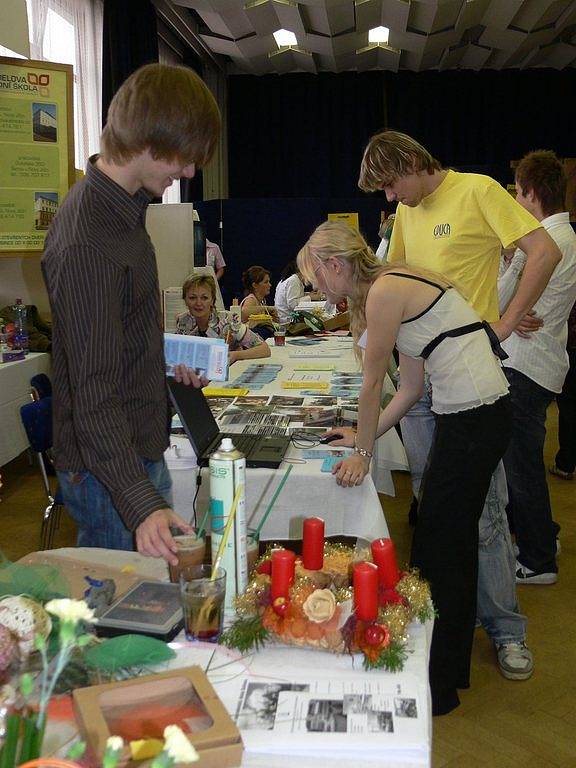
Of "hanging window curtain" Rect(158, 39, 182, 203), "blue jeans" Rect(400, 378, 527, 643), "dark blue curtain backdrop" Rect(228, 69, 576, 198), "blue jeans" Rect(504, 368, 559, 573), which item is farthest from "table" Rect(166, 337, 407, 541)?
"dark blue curtain backdrop" Rect(228, 69, 576, 198)

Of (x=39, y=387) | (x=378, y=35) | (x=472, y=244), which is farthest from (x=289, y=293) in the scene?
(x=472, y=244)

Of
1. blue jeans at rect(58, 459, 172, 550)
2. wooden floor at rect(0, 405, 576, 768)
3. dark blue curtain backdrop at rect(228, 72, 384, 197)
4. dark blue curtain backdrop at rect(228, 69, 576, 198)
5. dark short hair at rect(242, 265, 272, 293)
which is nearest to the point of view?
blue jeans at rect(58, 459, 172, 550)

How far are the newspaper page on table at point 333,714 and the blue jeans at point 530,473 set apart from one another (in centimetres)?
190

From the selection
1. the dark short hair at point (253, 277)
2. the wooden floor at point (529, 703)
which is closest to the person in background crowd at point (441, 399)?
the wooden floor at point (529, 703)

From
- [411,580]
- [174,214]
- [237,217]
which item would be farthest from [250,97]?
[411,580]

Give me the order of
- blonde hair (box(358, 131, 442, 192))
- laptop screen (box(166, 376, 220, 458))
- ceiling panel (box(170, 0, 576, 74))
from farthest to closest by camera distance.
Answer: ceiling panel (box(170, 0, 576, 74)), blonde hair (box(358, 131, 442, 192)), laptop screen (box(166, 376, 220, 458))

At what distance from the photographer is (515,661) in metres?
2.27

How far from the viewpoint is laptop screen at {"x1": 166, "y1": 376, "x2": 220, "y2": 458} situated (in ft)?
5.85

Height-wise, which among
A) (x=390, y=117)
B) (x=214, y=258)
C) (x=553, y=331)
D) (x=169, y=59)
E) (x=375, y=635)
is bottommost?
(x=375, y=635)

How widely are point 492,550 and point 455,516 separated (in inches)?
12.4

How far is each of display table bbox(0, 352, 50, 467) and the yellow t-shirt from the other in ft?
7.89

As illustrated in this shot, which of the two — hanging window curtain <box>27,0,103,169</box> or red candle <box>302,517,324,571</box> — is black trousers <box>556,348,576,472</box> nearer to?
hanging window curtain <box>27,0,103,169</box>

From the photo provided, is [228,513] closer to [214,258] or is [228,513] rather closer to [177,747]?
[177,747]

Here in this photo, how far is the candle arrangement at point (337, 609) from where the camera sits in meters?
1.02
